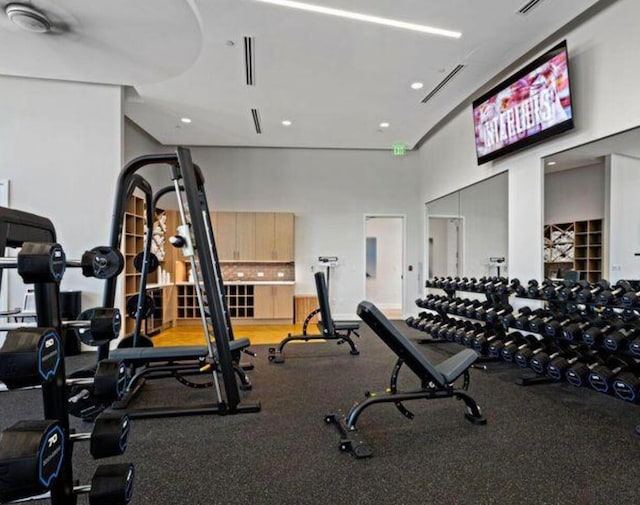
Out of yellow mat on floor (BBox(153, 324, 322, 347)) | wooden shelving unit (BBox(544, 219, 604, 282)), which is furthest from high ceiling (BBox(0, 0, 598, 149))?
yellow mat on floor (BBox(153, 324, 322, 347))

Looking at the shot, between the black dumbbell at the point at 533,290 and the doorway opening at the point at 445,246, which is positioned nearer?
the black dumbbell at the point at 533,290

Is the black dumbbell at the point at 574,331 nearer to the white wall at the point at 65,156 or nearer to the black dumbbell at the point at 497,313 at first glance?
the black dumbbell at the point at 497,313

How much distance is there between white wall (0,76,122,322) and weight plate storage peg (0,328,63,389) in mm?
4537

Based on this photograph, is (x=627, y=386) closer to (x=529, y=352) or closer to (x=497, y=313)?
(x=529, y=352)

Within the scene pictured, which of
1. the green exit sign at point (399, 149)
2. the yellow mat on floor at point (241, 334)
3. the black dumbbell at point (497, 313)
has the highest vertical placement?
the green exit sign at point (399, 149)

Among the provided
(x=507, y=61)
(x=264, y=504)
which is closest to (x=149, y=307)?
(x=264, y=504)

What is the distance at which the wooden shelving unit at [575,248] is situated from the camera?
3.67 meters

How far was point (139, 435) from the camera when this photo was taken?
2.55m

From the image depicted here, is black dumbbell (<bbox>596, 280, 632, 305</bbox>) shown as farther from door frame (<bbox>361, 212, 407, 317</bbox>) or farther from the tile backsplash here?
the tile backsplash

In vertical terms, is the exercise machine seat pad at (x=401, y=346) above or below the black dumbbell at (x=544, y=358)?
above

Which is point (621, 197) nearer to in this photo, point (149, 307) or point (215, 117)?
point (149, 307)

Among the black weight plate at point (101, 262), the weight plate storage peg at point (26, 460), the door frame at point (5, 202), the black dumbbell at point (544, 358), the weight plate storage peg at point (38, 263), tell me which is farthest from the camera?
the door frame at point (5, 202)

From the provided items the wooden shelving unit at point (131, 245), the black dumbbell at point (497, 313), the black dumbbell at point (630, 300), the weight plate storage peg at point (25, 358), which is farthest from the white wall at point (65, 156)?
the black dumbbell at point (630, 300)

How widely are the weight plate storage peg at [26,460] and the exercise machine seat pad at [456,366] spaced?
2.38m
